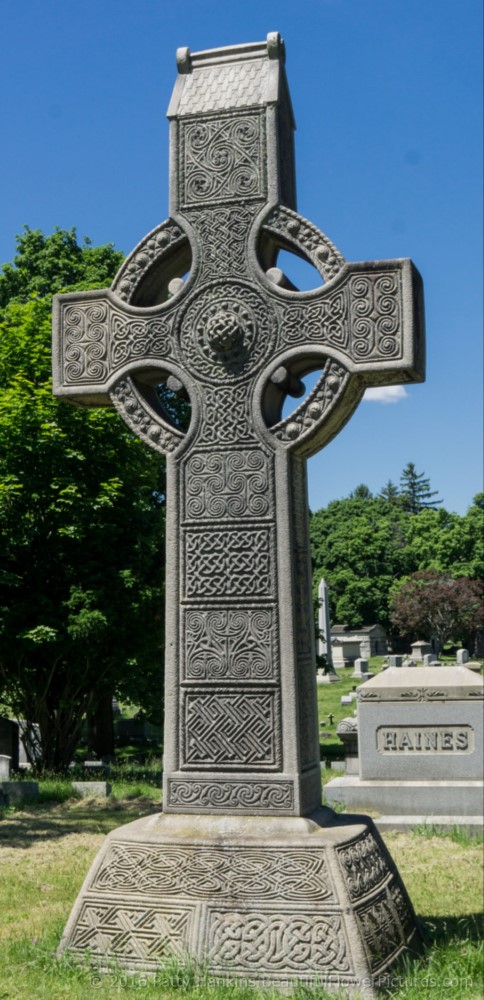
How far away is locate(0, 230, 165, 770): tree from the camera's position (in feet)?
53.5

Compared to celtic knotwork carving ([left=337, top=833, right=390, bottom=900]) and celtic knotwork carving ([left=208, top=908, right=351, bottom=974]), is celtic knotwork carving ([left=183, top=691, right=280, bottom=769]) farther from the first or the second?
celtic knotwork carving ([left=208, top=908, right=351, bottom=974])

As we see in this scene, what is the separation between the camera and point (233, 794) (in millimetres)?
5121

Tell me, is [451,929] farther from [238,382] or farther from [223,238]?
[223,238]

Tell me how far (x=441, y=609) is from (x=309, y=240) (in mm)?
52311

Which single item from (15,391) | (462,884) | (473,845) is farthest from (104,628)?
(462,884)

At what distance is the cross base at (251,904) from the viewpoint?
4480 mm

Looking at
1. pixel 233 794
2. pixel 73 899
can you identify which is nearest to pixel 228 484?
pixel 233 794

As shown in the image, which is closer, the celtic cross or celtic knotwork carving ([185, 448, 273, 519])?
the celtic cross

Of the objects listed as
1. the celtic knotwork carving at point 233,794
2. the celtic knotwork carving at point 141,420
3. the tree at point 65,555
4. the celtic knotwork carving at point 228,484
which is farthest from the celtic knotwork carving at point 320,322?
the tree at point 65,555

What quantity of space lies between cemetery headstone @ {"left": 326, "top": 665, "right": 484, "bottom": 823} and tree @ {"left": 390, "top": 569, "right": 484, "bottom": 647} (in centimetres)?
4461

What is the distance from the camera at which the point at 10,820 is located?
440 inches

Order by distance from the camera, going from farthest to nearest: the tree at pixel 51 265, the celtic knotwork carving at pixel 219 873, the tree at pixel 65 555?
1. the tree at pixel 51 265
2. the tree at pixel 65 555
3. the celtic knotwork carving at pixel 219 873

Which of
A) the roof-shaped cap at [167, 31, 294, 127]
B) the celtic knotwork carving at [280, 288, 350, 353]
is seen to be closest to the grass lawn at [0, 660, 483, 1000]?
the celtic knotwork carving at [280, 288, 350, 353]

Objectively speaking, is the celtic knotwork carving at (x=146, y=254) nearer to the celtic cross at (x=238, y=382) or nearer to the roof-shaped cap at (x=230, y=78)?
the celtic cross at (x=238, y=382)
